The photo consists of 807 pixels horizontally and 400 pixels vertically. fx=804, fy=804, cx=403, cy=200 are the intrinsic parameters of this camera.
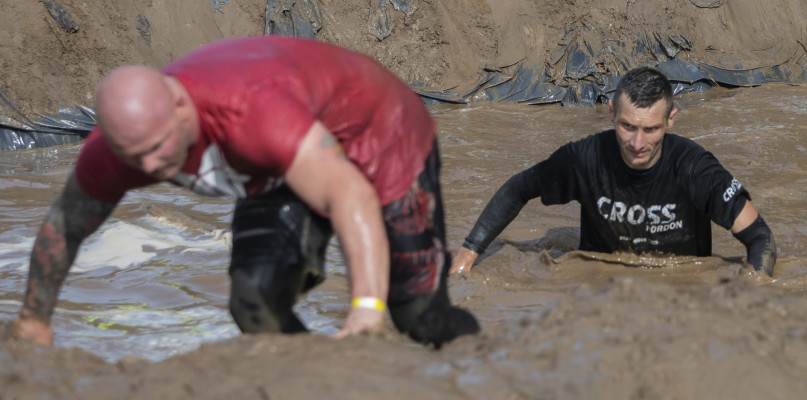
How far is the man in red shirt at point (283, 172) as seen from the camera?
1.97 m

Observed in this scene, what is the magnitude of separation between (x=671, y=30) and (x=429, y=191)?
8.48 m

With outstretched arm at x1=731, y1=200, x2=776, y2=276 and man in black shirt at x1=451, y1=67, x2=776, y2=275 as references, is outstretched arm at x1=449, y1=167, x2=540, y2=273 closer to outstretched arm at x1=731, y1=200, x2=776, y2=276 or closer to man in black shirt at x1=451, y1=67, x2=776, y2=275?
man in black shirt at x1=451, y1=67, x2=776, y2=275

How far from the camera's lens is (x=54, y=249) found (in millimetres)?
2559

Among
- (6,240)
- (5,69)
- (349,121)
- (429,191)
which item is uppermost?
(349,121)

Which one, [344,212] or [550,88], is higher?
[344,212]

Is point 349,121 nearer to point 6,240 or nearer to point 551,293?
point 551,293

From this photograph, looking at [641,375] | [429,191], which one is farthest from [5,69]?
[641,375]

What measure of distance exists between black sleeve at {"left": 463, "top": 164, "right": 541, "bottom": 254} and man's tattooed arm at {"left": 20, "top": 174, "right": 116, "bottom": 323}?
7.02ft

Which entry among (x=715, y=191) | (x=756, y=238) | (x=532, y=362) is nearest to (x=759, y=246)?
(x=756, y=238)

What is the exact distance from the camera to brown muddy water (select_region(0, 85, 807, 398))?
6.68 feet

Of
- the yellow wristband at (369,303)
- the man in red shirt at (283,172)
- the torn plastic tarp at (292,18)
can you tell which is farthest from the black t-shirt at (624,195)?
the torn plastic tarp at (292,18)

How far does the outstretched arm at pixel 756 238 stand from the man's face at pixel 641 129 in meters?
0.50

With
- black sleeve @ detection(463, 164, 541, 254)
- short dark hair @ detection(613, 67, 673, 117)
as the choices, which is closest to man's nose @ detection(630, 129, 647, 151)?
short dark hair @ detection(613, 67, 673, 117)

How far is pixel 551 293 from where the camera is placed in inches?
157
